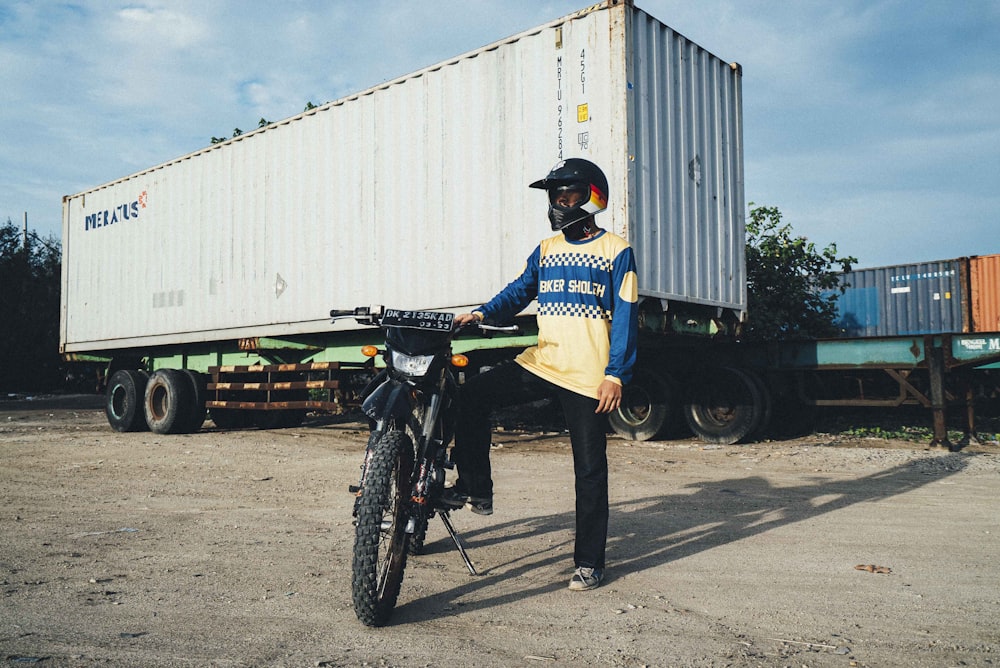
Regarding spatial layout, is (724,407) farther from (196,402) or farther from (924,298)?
(924,298)

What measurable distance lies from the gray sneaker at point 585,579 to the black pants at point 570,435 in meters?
0.03

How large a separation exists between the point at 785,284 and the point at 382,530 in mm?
12591

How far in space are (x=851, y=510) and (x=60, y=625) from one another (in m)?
4.80

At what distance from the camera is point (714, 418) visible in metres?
9.62

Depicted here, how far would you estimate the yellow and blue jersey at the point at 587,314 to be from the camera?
11.5 feet

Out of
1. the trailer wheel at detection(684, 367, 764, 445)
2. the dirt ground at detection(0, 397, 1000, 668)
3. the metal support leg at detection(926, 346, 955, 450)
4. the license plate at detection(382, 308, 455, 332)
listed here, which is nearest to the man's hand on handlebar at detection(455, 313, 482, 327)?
the license plate at detection(382, 308, 455, 332)

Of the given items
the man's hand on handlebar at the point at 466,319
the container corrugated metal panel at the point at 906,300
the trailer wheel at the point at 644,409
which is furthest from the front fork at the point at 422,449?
the container corrugated metal panel at the point at 906,300

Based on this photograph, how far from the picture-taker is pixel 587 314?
3611 mm

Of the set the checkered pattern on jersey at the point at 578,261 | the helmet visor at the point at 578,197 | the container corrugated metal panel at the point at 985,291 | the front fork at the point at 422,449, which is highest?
the container corrugated metal panel at the point at 985,291

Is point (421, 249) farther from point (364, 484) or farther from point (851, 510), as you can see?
point (364, 484)

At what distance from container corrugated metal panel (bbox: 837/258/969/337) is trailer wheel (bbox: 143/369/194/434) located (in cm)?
1293

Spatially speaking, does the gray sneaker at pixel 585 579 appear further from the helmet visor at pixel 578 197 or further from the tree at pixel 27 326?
the tree at pixel 27 326

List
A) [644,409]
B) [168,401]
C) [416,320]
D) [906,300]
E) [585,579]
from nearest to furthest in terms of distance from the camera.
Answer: [416,320] → [585,579] → [644,409] → [168,401] → [906,300]

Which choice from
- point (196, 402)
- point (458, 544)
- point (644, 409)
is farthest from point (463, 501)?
point (196, 402)
